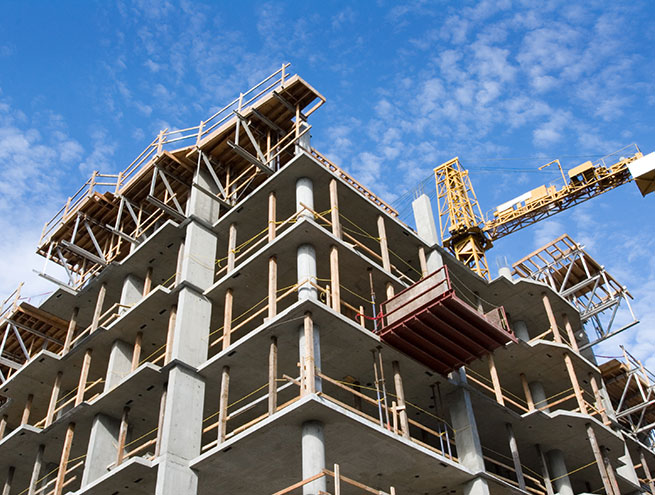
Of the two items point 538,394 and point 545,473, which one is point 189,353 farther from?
point 538,394

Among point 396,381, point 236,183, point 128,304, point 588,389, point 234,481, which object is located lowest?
point 234,481

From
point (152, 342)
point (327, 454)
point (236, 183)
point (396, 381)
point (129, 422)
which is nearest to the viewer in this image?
point (327, 454)

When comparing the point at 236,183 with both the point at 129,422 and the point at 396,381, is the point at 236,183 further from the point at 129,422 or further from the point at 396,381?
the point at 396,381

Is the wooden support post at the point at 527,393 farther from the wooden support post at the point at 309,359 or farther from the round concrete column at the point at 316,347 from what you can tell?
the wooden support post at the point at 309,359

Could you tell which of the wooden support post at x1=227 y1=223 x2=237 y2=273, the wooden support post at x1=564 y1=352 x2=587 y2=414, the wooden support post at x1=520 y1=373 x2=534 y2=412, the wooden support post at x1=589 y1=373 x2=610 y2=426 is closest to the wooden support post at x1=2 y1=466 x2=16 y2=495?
the wooden support post at x1=227 y1=223 x2=237 y2=273

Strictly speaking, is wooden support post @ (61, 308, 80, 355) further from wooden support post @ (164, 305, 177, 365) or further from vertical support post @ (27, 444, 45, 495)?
wooden support post @ (164, 305, 177, 365)

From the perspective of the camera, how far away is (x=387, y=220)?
33625mm

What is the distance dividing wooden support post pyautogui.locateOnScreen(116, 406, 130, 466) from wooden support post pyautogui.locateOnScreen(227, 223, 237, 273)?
7.29m

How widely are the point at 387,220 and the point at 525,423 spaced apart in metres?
10.7

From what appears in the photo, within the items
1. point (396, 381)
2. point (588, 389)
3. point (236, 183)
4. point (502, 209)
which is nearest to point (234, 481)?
point (396, 381)

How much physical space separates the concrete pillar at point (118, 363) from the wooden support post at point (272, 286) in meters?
8.97

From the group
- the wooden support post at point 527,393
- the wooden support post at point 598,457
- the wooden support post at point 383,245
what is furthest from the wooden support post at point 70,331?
the wooden support post at point 598,457

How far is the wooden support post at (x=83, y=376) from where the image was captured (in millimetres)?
33062

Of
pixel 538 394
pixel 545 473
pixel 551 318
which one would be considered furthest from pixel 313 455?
pixel 551 318
